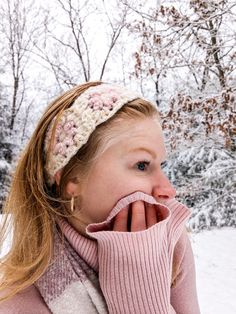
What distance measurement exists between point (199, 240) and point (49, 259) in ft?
23.4

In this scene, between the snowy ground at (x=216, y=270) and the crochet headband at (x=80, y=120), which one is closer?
the crochet headband at (x=80, y=120)

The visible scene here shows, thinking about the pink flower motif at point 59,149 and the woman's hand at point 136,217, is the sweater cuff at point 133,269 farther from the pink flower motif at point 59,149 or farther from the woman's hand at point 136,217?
the pink flower motif at point 59,149

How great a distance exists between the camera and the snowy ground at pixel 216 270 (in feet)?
15.5

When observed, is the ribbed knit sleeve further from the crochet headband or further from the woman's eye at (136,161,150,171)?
the crochet headband

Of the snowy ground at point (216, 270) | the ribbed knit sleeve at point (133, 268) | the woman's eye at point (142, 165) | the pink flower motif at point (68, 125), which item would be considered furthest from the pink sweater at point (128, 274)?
the snowy ground at point (216, 270)

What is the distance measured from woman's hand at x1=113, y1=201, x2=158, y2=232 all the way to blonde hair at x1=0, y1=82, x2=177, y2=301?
5.6 inches

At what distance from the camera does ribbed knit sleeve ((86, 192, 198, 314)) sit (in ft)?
2.83

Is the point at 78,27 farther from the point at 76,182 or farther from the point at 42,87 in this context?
the point at 76,182

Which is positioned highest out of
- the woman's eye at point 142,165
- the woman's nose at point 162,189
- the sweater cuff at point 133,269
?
the woman's eye at point 142,165

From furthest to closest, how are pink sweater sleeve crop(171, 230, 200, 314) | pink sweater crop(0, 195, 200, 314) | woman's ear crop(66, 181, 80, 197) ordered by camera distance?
pink sweater sleeve crop(171, 230, 200, 314) → woman's ear crop(66, 181, 80, 197) → pink sweater crop(0, 195, 200, 314)

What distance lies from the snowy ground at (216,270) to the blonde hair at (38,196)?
3.92 m

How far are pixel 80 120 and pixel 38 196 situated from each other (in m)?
0.23

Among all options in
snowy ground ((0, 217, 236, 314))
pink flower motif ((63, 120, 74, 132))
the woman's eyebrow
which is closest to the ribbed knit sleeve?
the woman's eyebrow

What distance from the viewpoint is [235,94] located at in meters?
4.83
